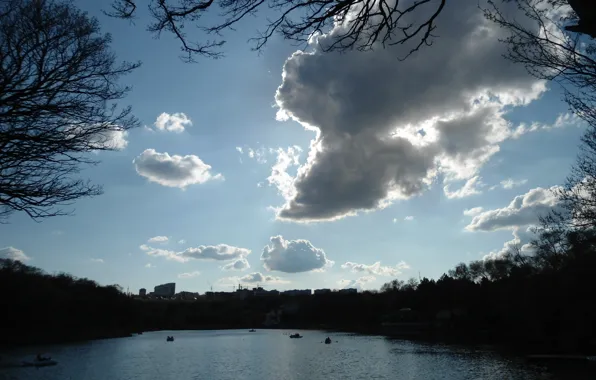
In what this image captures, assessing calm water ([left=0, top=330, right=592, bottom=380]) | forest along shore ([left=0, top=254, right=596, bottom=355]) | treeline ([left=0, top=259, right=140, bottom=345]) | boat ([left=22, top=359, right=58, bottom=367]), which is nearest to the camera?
calm water ([left=0, top=330, right=592, bottom=380])

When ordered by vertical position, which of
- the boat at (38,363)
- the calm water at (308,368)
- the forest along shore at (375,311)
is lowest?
the calm water at (308,368)

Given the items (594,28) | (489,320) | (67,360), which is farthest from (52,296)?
(594,28)

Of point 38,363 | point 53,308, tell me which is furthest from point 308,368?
point 53,308

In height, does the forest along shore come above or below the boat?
above

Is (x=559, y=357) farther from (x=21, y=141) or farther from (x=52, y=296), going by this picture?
(x=52, y=296)

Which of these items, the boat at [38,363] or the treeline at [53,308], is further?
the treeline at [53,308]

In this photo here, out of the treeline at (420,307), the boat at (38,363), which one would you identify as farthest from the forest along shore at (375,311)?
the boat at (38,363)

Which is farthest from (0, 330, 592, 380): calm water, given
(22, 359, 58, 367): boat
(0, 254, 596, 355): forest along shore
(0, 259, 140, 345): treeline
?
(0, 259, 140, 345): treeline

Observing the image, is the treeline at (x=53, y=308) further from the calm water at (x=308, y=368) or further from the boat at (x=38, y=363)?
the boat at (x=38, y=363)

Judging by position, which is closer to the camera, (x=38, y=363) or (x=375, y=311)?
(x=38, y=363)

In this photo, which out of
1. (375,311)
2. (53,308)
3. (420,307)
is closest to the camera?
(53,308)

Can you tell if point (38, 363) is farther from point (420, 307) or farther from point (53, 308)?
point (420, 307)

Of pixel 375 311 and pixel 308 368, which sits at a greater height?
pixel 375 311

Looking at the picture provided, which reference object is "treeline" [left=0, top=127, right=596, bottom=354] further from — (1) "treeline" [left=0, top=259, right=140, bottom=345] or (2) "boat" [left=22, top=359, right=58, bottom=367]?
(2) "boat" [left=22, top=359, right=58, bottom=367]
